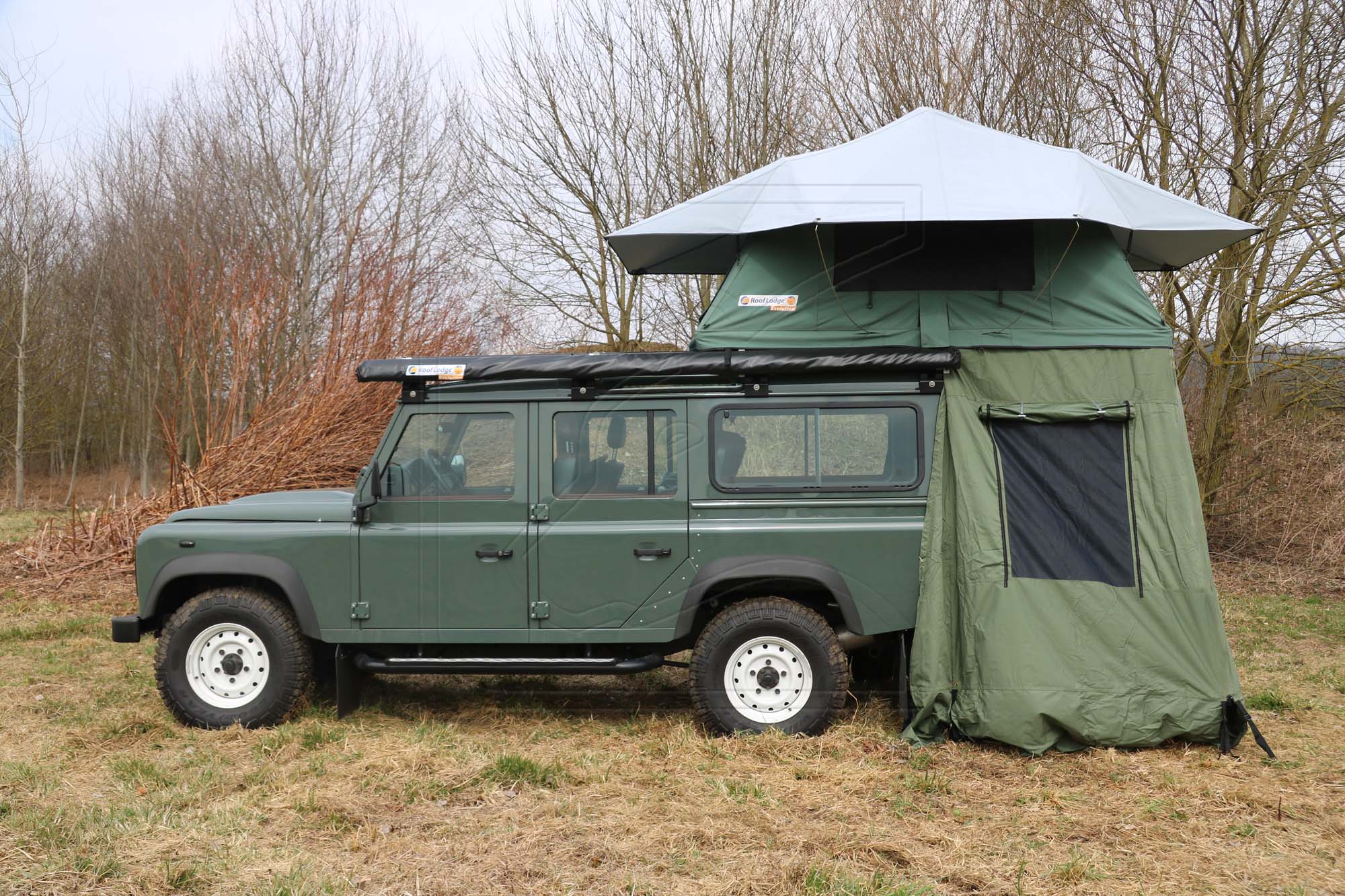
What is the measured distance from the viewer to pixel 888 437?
5.76m

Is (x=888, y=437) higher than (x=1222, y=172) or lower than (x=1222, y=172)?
lower

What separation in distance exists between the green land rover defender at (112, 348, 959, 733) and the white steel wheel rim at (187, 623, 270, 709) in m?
0.08

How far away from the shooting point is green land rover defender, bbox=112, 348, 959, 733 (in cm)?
566

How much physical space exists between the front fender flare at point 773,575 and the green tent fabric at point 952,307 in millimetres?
1259

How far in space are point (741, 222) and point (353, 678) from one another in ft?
11.8

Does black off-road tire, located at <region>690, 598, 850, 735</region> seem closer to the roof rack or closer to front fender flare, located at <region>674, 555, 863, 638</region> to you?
front fender flare, located at <region>674, 555, 863, 638</region>

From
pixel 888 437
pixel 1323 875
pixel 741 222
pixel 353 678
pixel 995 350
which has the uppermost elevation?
pixel 741 222

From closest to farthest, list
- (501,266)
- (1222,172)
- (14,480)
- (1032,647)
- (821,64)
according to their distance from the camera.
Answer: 1. (1032,647)
2. (1222,172)
3. (821,64)
4. (501,266)
5. (14,480)

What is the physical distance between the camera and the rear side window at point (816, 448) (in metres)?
5.71

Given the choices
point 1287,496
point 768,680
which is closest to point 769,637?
point 768,680

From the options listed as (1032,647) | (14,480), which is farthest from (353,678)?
(14,480)

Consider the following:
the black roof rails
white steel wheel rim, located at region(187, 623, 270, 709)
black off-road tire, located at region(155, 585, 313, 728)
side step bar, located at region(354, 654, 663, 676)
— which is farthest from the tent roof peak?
white steel wheel rim, located at region(187, 623, 270, 709)

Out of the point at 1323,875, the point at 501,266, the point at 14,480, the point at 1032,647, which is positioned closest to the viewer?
the point at 1323,875

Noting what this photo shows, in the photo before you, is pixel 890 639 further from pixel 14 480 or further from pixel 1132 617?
pixel 14 480
